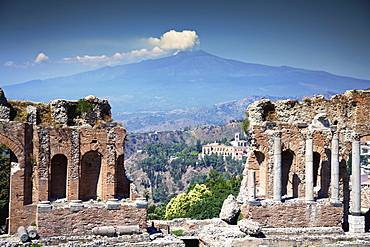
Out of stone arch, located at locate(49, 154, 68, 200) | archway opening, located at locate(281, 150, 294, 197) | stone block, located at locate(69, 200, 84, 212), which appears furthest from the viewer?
archway opening, located at locate(281, 150, 294, 197)

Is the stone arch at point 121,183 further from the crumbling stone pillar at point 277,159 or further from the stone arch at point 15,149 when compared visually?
the crumbling stone pillar at point 277,159

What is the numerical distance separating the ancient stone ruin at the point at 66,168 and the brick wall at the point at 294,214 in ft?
24.4

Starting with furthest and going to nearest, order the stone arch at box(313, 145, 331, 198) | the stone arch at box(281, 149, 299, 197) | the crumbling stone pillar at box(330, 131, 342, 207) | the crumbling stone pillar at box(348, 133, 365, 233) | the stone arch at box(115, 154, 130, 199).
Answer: the stone arch at box(281, 149, 299, 197), the stone arch at box(313, 145, 331, 198), the crumbling stone pillar at box(330, 131, 342, 207), the crumbling stone pillar at box(348, 133, 365, 233), the stone arch at box(115, 154, 130, 199)

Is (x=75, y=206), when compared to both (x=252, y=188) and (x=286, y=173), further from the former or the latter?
(x=286, y=173)

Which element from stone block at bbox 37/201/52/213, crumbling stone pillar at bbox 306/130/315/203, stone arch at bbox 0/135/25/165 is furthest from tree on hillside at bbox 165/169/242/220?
stone arch at bbox 0/135/25/165

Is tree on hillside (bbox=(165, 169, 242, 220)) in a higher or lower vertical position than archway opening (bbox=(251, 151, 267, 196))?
lower

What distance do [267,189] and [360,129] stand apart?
28.3 ft

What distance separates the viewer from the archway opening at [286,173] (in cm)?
3394

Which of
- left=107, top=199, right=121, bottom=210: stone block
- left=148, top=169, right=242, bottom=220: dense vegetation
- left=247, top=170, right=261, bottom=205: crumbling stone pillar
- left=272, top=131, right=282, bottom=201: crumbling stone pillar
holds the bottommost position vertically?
left=148, top=169, right=242, bottom=220: dense vegetation

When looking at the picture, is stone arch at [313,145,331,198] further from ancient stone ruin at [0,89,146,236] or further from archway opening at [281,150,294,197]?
ancient stone ruin at [0,89,146,236]

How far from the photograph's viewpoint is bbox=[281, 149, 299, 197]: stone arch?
33.8 metres

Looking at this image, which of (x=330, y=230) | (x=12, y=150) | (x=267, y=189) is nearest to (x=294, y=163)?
(x=267, y=189)

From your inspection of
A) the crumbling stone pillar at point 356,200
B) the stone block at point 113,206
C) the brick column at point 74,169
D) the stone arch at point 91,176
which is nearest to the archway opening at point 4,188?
the brick column at point 74,169

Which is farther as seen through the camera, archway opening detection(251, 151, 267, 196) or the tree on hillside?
the tree on hillside
